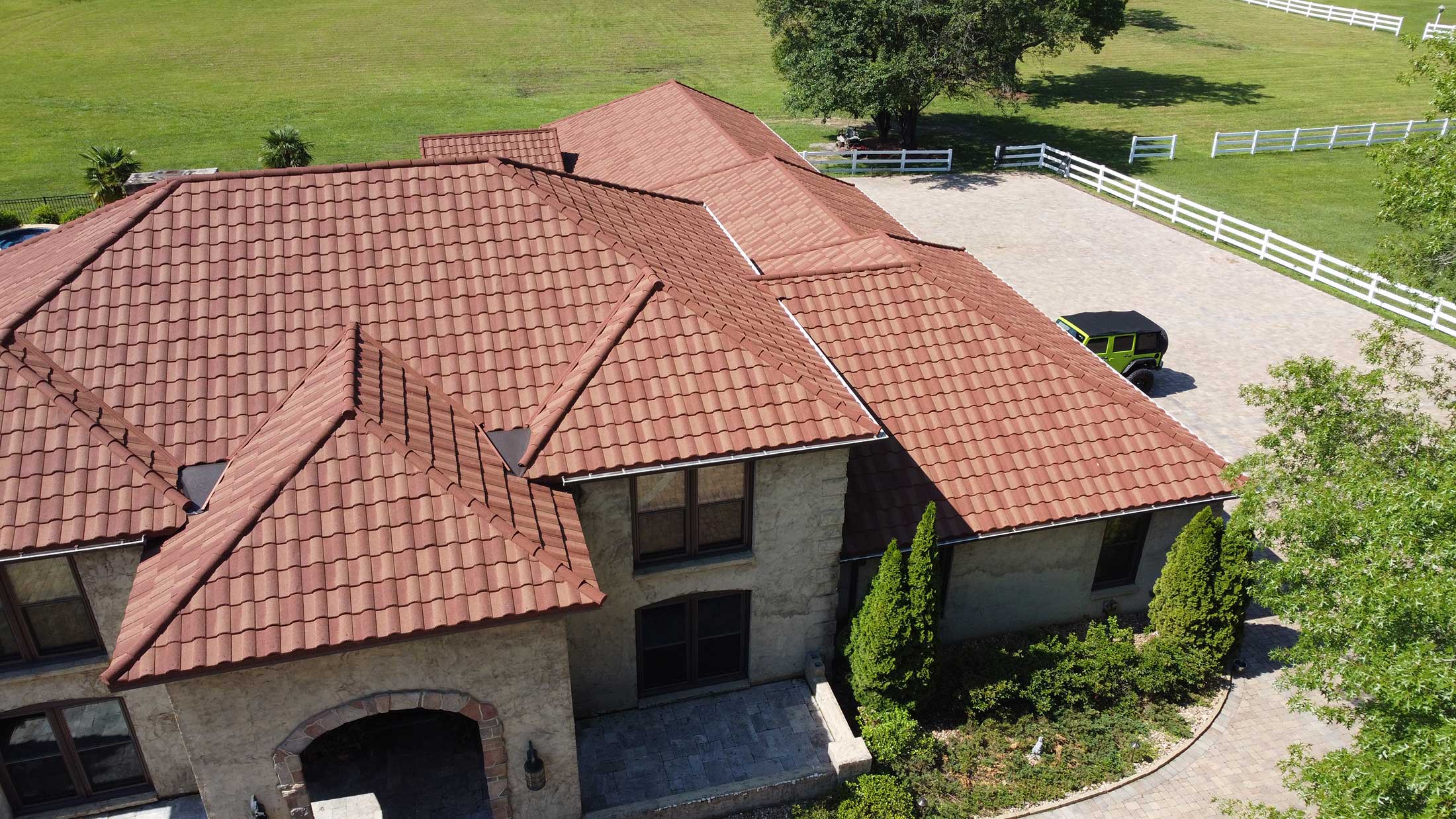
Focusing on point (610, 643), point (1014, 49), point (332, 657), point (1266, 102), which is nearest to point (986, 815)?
point (610, 643)

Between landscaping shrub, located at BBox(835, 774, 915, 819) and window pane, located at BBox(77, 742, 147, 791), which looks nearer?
window pane, located at BBox(77, 742, 147, 791)

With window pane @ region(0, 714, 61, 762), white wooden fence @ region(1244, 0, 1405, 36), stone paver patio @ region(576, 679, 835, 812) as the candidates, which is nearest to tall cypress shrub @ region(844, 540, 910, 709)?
stone paver patio @ region(576, 679, 835, 812)

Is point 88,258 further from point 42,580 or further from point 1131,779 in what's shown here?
point 1131,779

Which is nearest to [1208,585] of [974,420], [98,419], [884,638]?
[974,420]

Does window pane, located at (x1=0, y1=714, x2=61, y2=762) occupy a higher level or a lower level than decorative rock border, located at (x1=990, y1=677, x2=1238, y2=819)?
higher

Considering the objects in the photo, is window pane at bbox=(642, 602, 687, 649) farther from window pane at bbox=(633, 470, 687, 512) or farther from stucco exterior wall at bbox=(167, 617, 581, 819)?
stucco exterior wall at bbox=(167, 617, 581, 819)

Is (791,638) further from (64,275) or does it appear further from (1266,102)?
(1266,102)

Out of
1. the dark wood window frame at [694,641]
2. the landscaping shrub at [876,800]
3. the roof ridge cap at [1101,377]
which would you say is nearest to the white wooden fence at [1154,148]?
the roof ridge cap at [1101,377]
